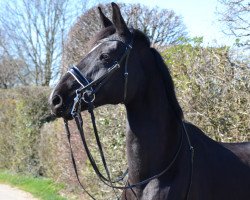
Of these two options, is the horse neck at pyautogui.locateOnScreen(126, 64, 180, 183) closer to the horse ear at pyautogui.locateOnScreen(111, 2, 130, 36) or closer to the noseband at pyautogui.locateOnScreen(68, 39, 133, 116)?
the noseband at pyautogui.locateOnScreen(68, 39, 133, 116)

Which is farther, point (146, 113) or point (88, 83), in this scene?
point (146, 113)

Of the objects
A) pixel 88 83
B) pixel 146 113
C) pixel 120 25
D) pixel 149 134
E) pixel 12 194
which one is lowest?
pixel 12 194

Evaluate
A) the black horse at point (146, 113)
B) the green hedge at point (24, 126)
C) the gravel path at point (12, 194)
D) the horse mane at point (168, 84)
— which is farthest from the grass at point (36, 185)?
the horse mane at point (168, 84)

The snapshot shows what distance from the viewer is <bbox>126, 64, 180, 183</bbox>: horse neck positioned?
11.4ft

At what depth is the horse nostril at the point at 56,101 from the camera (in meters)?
3.22

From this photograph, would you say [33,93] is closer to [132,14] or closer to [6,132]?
[6,132]

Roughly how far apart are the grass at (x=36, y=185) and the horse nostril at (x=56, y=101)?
6.82 m

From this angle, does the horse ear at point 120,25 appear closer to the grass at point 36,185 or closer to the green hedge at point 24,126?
the grass at point 36,185

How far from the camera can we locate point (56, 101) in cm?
324

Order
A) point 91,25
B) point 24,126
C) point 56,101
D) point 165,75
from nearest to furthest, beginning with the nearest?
point 56,101, point 165,75, point 91,25, point 24,126

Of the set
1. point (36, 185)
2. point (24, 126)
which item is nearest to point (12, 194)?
point (36, 185)

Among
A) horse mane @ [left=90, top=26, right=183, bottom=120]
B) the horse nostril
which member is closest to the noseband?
the horse nostril

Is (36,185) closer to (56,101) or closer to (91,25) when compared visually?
(91,25)

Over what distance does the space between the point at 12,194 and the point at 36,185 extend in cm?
86
